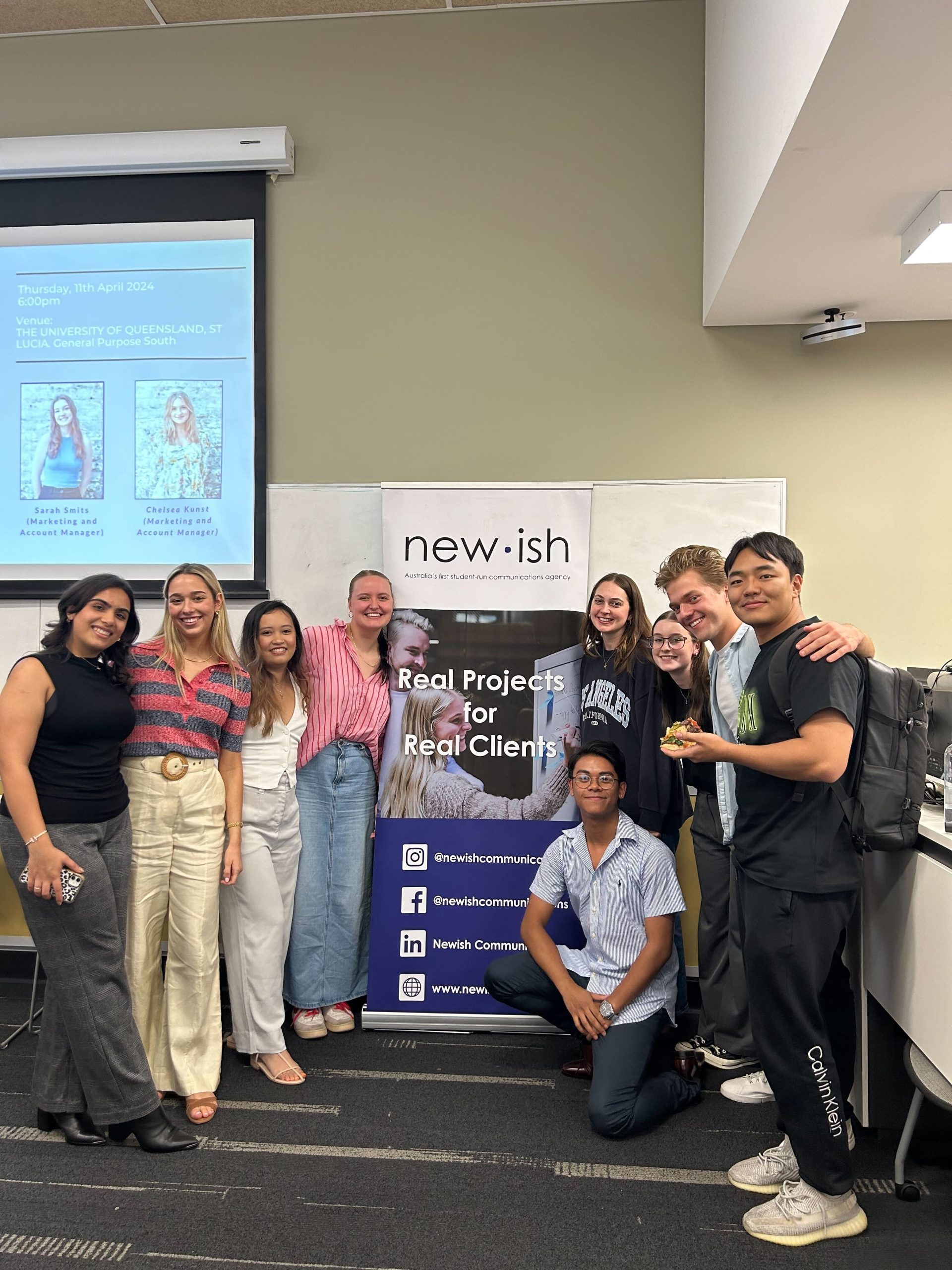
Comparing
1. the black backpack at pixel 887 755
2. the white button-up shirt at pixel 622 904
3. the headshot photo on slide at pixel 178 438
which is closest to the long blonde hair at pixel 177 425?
the headshot photo on slide at pixel 178 438

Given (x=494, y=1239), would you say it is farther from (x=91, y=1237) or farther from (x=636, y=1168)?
(x=91, y=1237)

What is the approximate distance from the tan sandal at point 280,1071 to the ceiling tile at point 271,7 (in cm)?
397

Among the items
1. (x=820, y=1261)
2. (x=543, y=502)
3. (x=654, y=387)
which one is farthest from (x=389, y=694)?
(x=820, y=1261)

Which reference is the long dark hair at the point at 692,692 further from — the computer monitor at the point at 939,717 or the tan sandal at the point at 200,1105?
the tan sandal at the point at 200,1105

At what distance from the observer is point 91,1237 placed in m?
2.17

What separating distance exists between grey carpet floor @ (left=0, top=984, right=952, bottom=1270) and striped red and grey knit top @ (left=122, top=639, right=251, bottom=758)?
109 centimetres

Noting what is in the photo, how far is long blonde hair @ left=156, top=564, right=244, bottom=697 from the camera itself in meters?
2.81

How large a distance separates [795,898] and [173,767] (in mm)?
1761

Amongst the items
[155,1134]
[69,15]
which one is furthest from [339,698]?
[69,15]

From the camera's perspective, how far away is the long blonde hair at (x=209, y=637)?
2.81 m

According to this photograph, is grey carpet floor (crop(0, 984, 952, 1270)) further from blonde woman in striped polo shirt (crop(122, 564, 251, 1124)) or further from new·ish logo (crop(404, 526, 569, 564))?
new·ish logo (crop(404, 526, 569, 564))

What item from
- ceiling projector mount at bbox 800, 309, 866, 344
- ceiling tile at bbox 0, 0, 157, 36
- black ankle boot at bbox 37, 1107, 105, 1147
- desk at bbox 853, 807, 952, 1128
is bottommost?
black ankle boot at bbox 37, 1107, 105, 1147

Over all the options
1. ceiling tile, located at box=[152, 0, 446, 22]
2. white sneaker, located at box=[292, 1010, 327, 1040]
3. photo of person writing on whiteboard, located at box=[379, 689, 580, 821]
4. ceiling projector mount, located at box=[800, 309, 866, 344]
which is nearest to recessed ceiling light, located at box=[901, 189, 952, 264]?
ceiling projector mount, located at box=[800, 309, 866, 344]

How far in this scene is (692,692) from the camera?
10.5 ft
